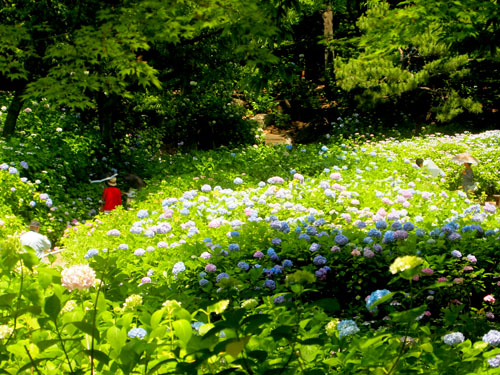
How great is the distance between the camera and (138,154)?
12.0m

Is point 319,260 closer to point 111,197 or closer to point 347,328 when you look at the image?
point 347,328

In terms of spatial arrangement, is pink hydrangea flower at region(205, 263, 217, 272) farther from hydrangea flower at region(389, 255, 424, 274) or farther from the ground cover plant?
hydrangea flower at region(389, 255, 424, 274)

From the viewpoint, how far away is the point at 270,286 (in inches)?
140

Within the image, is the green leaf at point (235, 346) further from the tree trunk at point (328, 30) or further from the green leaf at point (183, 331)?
the tree trunk at point (328, 30)

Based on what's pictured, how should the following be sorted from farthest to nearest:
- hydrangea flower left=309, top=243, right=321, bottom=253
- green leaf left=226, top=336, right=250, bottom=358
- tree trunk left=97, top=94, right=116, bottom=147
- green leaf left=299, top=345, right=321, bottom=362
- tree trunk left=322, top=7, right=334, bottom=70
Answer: tree trunk left=322, top=7, right=334, bottom=70 < tree trunk left=97, top=94, right=116, bottom=147 < hydrangea flower left=309, top=243, right=321, bottom=253 < green leaf left=299, top=345, right=321, bottom=362 < green leaf left=226, top=336, right=250, bottom=358

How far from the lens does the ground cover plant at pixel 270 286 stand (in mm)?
1587

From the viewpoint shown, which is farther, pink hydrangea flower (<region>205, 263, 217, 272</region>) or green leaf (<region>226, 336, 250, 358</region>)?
pink hydrangea flower (<region>205, 263, 217, 272</region>)

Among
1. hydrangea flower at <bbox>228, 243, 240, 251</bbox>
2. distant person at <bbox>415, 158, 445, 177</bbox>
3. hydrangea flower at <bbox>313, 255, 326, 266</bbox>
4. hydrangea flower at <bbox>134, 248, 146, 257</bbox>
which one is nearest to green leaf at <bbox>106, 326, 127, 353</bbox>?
hydrangea flower at <bbox>228, 243, 240, 251</bbox>

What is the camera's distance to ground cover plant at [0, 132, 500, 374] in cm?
159

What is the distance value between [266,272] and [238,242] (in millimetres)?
555

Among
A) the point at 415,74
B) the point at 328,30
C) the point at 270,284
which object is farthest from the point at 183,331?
the point at 328,30

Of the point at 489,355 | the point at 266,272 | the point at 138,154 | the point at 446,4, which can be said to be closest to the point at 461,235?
the point at 266,272

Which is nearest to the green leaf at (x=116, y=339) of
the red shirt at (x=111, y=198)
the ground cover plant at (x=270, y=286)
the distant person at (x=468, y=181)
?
the ground cover plant at (x=270, y=286)

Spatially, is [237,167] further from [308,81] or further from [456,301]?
[308,81]
